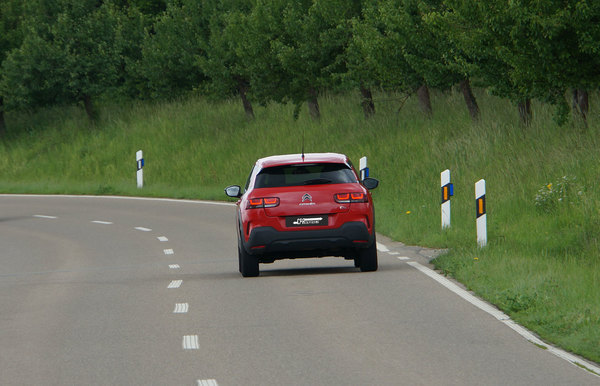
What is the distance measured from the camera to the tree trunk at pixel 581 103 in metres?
24.8

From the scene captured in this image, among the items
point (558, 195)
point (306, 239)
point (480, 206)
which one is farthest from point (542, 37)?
point (306, 239)

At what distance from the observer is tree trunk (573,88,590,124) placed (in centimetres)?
2477

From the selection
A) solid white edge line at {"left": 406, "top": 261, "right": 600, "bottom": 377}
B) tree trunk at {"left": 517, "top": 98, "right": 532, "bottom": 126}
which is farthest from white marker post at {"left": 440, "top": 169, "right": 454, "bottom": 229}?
tree trunk at {"left": 517, "top": 98, "right": 532, "bottom": 126}

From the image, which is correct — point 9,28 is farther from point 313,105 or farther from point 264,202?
point 264,202

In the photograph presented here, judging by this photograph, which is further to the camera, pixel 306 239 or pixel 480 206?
pixel 480 206

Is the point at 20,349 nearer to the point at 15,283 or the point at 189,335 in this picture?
the point at 189,335

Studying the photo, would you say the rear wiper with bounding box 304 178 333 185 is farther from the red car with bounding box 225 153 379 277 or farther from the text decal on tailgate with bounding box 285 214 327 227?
the text decal on tailgate with bounding box 285 214 327 227

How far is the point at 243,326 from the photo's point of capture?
422 inches

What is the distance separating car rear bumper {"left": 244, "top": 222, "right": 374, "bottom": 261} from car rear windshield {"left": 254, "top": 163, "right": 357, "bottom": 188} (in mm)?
618

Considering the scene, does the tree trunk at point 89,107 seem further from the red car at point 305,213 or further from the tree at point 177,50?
the red car at point 305,213

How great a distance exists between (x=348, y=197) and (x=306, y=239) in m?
0.74

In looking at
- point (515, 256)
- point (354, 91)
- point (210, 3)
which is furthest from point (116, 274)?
point (210, 3)

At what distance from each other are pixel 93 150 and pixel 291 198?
33257mm

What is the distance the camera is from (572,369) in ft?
27.2
